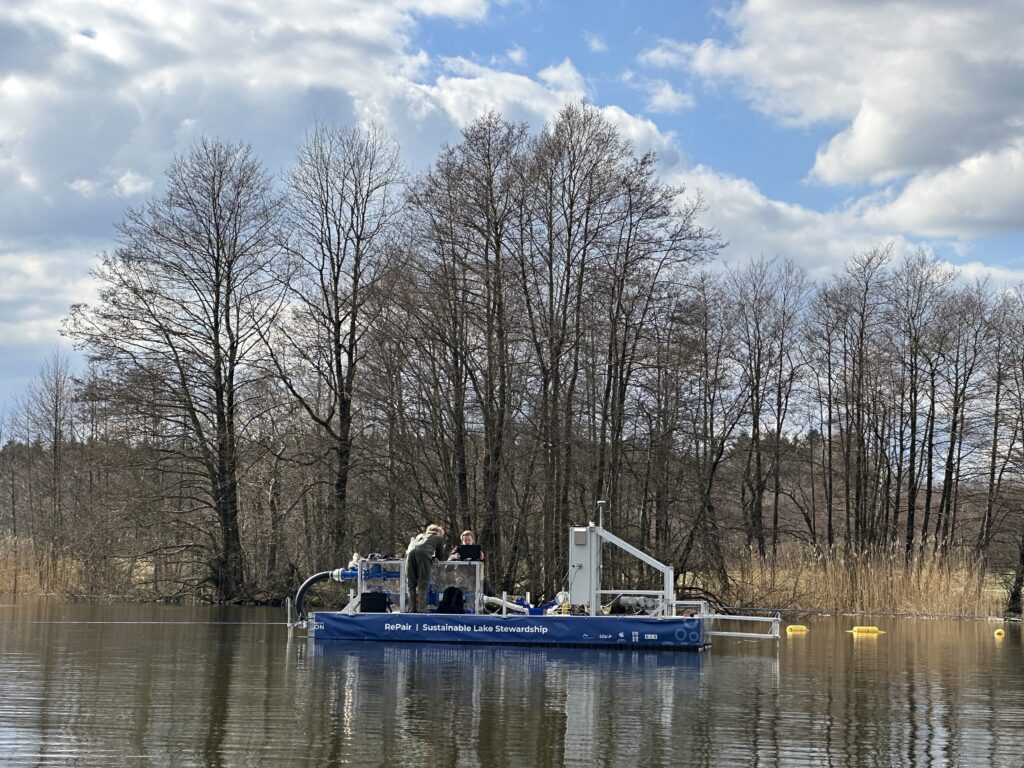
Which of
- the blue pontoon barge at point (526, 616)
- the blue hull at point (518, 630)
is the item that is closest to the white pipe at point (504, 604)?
the blue pontoon barge at point (526, 616)

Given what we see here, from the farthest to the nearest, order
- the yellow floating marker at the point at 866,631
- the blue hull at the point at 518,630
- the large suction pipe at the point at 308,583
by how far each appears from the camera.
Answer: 1. the yellow floating marker at the point at 866,631
2. the large suction pipe at the point at 308,583
3. the blue hull at the point at 518,630

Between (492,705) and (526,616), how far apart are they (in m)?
8.52

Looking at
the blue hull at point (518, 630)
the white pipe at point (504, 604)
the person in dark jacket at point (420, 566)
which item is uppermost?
the person in dark jacket at point (420, 566)

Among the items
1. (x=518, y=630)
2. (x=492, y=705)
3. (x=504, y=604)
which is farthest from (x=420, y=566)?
(x=492, y=705)

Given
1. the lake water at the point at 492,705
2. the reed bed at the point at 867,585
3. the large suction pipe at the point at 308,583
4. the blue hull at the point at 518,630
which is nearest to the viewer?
the lake water at the point at 492,705

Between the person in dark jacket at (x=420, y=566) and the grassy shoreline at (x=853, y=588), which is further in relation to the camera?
the grassy shoreline at (x=853, y=588)

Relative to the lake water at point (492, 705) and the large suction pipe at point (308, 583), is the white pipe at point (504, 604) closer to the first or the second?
the lake water at point (492, 705)

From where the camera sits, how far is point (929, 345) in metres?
50.6

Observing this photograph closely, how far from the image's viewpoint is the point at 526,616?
23.1 meters

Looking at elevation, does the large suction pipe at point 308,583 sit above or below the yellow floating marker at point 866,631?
above

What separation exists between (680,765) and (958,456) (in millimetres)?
42903

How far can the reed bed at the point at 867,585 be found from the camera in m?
36.9

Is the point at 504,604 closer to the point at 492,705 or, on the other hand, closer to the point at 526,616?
the point at 526,616

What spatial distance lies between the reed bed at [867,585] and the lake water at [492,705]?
11.9 metres
